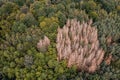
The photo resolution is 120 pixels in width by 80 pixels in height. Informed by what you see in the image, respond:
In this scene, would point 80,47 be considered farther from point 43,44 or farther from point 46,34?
point 46,34

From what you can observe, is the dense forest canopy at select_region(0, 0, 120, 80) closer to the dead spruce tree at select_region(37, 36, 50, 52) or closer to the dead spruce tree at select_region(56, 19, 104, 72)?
the dead spruce tree at select_region(37, 36, 50, 52)

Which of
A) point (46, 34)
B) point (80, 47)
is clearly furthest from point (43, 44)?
point (80, 47)

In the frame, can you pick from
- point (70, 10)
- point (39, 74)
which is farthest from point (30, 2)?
point (39, 74)

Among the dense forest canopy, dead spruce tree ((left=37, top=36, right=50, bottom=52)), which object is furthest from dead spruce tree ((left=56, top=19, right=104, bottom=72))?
dead spruce tree ((left=37, top=36, right=50, bottom=52))

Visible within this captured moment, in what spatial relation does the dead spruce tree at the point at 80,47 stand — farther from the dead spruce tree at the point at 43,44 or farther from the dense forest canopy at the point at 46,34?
the dead spruce tree at the point at 43,44

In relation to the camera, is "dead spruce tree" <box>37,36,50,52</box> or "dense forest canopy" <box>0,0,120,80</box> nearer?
"dense forest canopy" <box>0,0,120,80</box>

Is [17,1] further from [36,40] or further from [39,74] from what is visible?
→ [39,74]
